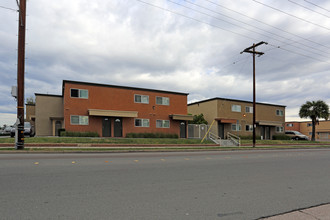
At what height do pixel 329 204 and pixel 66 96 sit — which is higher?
pixel 66 96

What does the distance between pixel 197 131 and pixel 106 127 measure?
12140 millimetres

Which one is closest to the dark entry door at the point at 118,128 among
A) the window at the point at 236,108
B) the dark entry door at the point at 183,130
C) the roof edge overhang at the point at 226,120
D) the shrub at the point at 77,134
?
the shrub at the point at 77,134

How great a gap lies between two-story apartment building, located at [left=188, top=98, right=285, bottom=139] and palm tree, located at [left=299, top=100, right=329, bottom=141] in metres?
3.61

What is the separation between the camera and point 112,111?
26.8m

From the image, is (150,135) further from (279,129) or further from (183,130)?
(279,129)

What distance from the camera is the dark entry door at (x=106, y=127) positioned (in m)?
27.2

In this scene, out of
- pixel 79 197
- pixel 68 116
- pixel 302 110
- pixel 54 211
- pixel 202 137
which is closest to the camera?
pixel 54 211

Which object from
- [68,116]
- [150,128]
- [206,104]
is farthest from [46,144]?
[206,104]

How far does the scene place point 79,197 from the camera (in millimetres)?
5188

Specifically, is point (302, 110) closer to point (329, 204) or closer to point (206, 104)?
point (206, 104)

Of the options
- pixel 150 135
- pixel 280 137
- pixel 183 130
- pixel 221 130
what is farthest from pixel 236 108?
pixel 150 135

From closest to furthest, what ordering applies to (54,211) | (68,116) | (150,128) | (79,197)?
(54,211) → (79,197) → (68,116) → (150,128)

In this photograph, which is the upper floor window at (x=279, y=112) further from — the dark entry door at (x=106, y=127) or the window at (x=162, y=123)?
the dark entry door at (x=106, y=127)

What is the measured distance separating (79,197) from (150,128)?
24316mm
